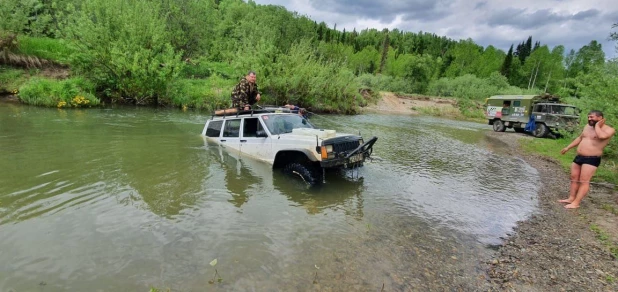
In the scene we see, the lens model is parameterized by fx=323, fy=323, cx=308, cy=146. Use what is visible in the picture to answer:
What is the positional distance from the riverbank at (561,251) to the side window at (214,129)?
26.6 ft

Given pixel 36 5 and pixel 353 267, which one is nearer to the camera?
pixel 353 267

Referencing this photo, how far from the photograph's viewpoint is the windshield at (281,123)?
27.8 ft

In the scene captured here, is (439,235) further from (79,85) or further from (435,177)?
(79,85)

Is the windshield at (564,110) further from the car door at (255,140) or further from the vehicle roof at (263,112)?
the car door at (255,140)

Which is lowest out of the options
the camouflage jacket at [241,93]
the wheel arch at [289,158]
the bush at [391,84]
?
the wheel arch at [289,158]

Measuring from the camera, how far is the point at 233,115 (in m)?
9.69

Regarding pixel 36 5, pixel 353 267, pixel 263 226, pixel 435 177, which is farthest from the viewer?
pixel 36 5

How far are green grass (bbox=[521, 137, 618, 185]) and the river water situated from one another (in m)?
2.31

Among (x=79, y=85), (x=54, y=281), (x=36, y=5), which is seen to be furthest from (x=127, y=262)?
(x=36, y=5)

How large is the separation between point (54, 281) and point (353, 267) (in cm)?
358

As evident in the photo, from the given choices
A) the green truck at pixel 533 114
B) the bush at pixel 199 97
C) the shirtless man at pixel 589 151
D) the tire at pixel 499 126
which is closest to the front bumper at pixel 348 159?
the shirtless man at pixel 589 151

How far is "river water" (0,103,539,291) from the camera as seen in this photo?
403 cm

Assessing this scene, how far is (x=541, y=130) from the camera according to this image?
68.7 feet

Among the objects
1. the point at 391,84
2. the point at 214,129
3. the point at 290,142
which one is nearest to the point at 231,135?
the point at 214,129
